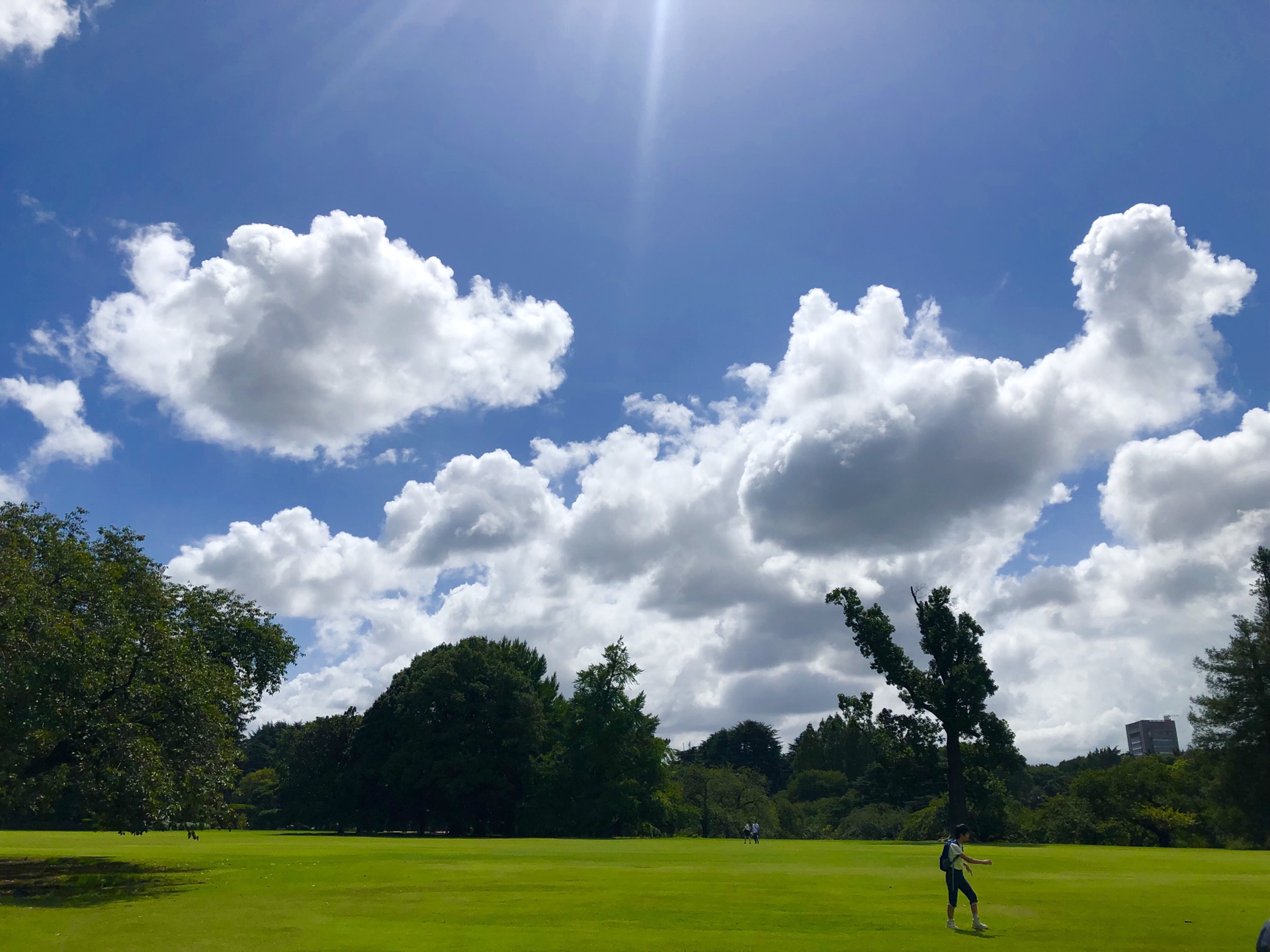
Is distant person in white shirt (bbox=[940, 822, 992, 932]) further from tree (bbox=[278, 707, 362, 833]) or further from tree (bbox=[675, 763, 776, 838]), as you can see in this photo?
tree (bbox=[278, 707, 362, 833])

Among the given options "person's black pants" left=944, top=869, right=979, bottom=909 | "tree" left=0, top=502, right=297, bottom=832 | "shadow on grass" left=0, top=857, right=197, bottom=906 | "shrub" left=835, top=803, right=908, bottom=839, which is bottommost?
"shrub" left=835, top=803, right=908, bottom=839

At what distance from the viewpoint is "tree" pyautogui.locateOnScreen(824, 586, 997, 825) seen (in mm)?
63438

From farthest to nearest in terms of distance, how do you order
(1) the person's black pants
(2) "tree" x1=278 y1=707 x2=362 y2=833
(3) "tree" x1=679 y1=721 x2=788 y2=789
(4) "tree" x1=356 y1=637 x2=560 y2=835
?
(3) "tree" x1=679 y1=721 x2=788 y2=789 → (2) "tree" x1=278 y1=707 x2=362 y2=833 → (4) "tree" x1=356 y1=637 x2=560 y2=835 → (1) the person's black pants

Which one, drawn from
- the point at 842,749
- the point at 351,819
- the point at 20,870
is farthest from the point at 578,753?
the point at 842,749

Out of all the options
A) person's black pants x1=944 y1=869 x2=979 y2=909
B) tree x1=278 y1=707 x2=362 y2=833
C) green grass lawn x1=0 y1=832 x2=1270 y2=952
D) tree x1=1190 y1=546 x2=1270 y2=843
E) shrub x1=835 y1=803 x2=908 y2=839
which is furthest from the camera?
shrub x1=835 y1=803 x2=908 y2=839

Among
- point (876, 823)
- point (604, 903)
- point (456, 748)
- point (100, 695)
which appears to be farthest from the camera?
point (876, 823)

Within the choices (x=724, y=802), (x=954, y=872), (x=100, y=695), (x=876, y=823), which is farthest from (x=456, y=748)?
(x=954, y=872)

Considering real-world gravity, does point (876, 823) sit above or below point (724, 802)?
below

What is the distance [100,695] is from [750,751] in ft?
494

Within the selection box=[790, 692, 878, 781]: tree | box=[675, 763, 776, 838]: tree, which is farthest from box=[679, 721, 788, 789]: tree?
box=[675, 763, 776, 838]: tree

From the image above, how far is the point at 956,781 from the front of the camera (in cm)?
6294

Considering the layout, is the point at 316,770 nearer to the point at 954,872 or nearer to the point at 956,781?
the point at 956,781

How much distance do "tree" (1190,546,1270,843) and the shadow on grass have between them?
68.9 m

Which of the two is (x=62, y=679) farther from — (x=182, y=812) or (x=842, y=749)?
(x=842, y=749)
